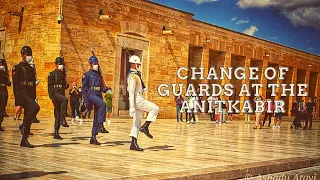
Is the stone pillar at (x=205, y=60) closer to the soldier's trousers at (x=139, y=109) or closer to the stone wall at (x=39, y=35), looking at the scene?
the stone wall at (x=39, y=35)

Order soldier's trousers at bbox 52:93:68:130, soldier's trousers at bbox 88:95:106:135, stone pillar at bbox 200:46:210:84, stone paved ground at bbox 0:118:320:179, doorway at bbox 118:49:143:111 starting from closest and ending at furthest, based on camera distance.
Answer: stone paved ground at bbox 0:118:320:179 → soldier's trousers at bbox 88:95:106:135 → soldier's trousers at bbox 52:93:68:130 → doorway at bbox 118:49:143:111 → stone pillar at bbox 200:46:210:84

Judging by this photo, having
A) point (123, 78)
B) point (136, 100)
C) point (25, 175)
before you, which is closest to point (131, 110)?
point (136, 100)

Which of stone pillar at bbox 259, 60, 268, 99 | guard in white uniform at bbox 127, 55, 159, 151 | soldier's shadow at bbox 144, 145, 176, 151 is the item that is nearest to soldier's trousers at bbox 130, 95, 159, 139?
guard in white uniform at bbox 127, 55, 159, 151

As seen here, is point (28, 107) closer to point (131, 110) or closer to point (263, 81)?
point (131, 110)

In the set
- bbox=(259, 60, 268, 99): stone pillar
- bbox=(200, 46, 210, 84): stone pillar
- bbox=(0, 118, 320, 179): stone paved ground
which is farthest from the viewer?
bbox=(259, 60, 268, 99): stone pillar

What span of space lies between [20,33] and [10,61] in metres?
1.59

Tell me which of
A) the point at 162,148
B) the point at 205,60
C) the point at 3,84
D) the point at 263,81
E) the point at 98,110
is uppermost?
the point at 205,60

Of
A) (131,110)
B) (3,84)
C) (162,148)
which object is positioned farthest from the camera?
(3,84)

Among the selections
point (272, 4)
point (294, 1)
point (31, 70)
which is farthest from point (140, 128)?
point (272, 4)

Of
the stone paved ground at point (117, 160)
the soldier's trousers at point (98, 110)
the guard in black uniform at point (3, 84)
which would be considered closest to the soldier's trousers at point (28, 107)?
the stone paved ground at point (117, 160)

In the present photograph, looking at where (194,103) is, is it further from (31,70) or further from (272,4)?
(31,70)

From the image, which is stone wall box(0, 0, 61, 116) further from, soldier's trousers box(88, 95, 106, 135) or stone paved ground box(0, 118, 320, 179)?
soldier's trousers box(88, 95, 106, 135)

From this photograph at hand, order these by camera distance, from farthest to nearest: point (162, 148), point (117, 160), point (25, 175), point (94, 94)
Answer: point (94, 94) < point (162, 148) < point (117, 160) < point (25, 175)

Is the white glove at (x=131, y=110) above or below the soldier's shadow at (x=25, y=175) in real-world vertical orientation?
above
